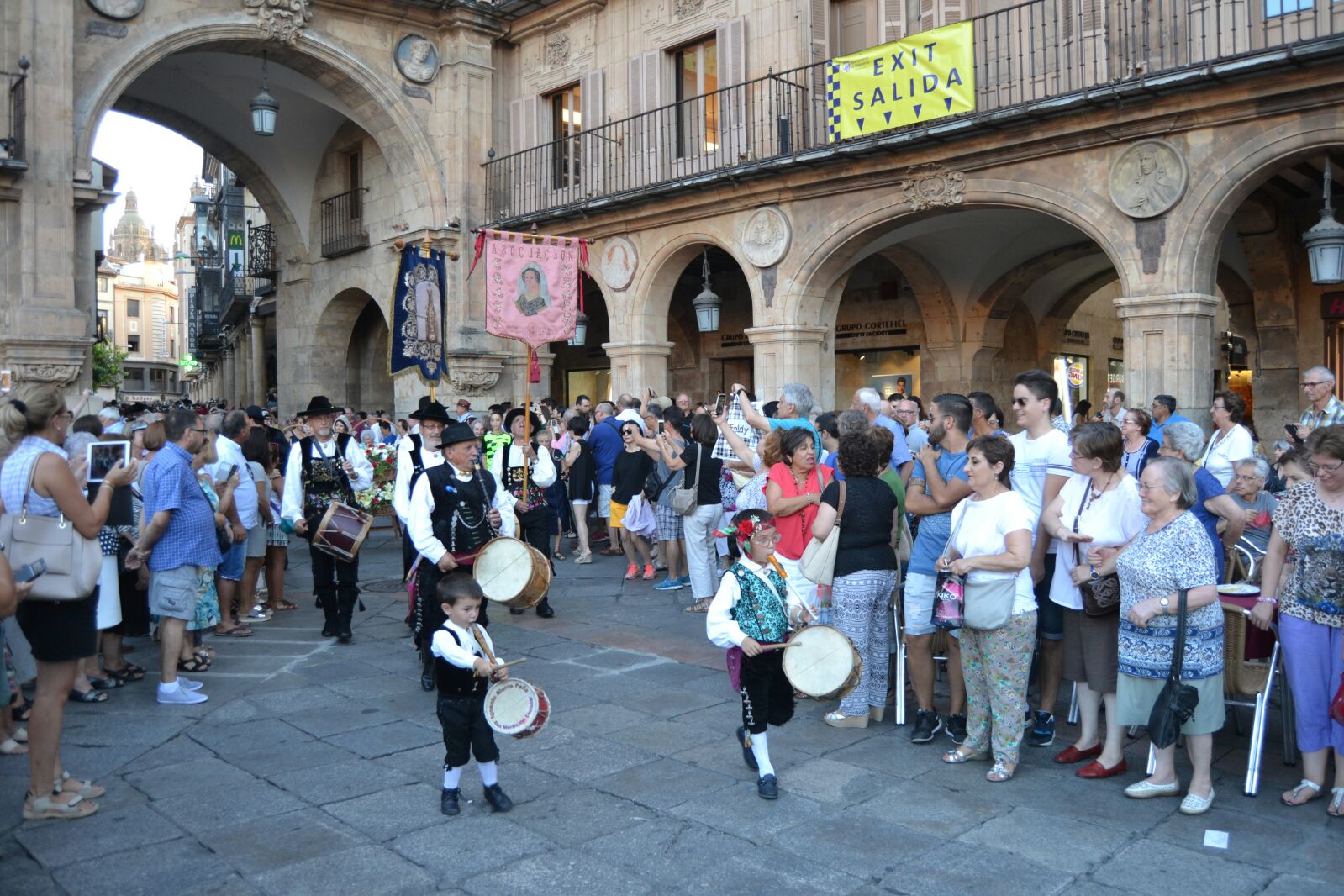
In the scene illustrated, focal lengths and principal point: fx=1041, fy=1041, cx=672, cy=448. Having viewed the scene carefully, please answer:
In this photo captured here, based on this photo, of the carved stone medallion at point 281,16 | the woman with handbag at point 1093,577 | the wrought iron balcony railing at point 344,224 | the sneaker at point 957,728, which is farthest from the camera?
the wrought iron balcony railing at point 344,224

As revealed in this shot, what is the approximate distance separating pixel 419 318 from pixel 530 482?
239 centimetres

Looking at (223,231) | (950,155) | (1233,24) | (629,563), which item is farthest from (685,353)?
(223,231)

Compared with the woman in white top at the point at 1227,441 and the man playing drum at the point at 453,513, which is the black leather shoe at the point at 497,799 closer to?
the man playing drum at the point at 453,513

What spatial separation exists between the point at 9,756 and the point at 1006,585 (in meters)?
5.04

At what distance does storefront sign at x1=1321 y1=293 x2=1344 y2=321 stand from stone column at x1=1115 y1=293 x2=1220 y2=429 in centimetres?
328

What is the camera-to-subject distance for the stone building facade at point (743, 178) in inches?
430

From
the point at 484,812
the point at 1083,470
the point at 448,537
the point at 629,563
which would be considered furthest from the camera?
the point at 629,563

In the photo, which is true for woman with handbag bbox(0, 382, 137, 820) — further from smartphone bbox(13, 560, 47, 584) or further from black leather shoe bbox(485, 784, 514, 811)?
black leather shoe bbox(485, 784, 514, 811)

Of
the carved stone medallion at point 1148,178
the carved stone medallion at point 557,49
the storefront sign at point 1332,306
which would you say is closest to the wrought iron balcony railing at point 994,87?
the carved stone medallion at point 1148,178

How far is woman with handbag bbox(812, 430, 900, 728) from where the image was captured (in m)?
5.52

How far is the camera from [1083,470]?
501 cm

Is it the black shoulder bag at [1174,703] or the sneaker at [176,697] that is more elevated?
the black shoulder bag at [1174,703]

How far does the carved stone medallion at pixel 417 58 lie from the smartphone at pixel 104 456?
14112 mm

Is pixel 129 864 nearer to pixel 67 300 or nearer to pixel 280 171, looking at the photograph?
pixel 67 300
